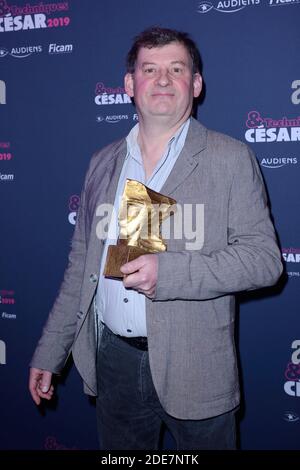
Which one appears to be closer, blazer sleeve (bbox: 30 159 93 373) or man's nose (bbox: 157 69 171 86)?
man's nose (bbox: 157 69 171 86)

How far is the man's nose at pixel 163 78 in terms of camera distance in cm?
155

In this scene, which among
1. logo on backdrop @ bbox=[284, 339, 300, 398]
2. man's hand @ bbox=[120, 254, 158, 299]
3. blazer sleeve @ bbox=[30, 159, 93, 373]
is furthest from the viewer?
logo on backdrop @ bbox=[284, 339, 300, 398]

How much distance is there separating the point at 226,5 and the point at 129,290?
4.94ft

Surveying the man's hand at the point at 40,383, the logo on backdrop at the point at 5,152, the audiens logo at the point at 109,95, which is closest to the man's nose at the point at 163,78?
the audiens logo at the point at 109,95

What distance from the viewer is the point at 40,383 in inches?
70.4

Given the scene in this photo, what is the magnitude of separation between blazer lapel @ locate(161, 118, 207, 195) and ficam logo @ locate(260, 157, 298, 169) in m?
0.68

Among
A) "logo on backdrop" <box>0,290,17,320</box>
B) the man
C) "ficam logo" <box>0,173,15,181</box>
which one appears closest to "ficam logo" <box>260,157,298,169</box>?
the man

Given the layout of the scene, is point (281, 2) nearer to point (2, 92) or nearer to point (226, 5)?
point (226, 5)

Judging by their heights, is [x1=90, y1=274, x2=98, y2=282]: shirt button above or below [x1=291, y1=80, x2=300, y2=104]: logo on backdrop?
below

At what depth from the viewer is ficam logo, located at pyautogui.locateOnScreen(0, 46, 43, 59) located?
2.46 meters

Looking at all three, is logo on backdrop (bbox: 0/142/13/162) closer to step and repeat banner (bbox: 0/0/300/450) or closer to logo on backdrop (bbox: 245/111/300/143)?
step and repeat banner (bbox: 0/0/300/450)

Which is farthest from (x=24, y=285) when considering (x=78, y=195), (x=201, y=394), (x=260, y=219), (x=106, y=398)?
(x=260, y=219)

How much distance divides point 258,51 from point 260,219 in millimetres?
1061

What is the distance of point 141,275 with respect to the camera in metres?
1.26
